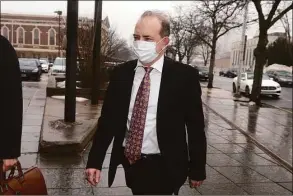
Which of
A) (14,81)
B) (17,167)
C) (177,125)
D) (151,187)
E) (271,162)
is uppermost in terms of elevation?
→ (14,81)

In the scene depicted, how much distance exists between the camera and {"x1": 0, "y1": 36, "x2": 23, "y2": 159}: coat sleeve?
250 cm

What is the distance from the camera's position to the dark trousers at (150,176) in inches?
106

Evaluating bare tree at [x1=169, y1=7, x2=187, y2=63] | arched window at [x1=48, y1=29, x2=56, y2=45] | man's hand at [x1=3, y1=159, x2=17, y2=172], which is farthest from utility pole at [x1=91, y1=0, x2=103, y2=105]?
arched window at [x1=48, y1=29, x2=56, y2=45]

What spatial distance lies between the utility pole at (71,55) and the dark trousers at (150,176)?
590cm

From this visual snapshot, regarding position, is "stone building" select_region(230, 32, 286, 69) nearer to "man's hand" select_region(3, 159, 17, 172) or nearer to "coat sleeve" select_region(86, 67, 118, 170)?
"coat sleeve" select_region(86, 67, 118, 170)

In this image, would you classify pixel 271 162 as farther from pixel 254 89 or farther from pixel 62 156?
pixel 254 89

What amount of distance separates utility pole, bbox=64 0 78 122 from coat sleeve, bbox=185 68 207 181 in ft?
19.3

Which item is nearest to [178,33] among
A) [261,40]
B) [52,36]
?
[261,40]

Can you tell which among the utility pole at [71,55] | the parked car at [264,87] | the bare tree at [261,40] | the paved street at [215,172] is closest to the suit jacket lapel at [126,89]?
the paved street at [215,172]

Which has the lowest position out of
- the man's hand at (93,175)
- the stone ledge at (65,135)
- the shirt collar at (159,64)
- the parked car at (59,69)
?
the stone ledge at (65,135)

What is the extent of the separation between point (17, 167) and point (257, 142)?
732 centimetres

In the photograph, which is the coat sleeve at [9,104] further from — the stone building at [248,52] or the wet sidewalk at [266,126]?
the stone building at [248,52]

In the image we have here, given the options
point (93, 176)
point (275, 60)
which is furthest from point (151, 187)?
point (275, 60)

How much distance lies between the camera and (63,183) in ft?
17.0
